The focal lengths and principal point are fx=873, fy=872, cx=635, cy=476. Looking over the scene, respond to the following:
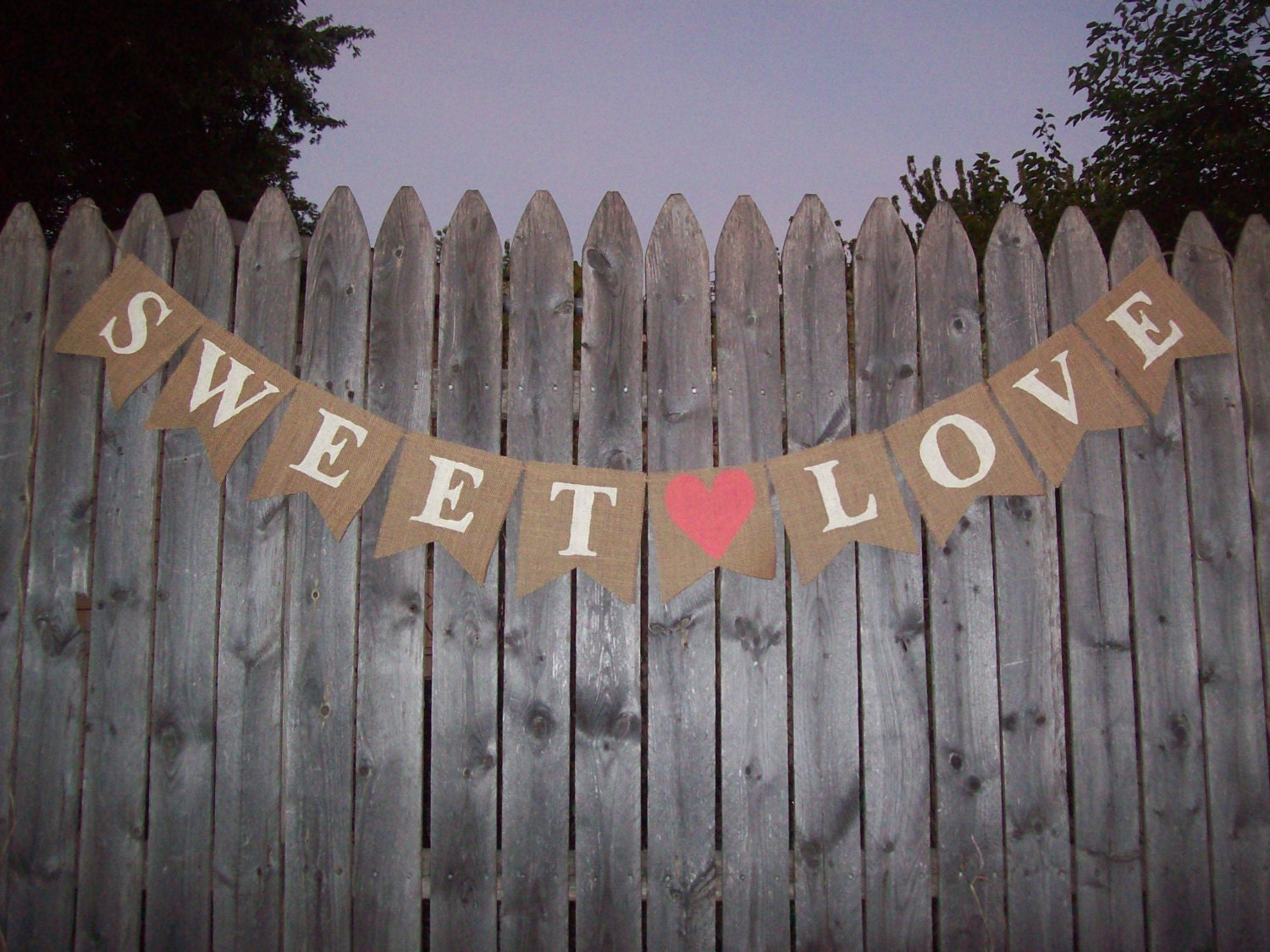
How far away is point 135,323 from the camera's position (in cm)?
219

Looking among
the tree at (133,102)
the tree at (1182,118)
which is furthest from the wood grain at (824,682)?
the tree at (133,102)

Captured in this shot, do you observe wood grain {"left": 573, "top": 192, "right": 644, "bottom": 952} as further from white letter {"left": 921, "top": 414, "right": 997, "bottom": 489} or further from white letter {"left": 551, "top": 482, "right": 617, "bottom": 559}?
white letter {"left": 921, "top": 414, "right": 997, "bottom": 489}

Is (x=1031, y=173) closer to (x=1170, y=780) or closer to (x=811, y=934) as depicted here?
(x=1170, y=780)

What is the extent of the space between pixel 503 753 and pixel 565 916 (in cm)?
40

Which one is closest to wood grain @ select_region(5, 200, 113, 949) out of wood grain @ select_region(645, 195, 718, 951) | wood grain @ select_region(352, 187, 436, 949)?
wood grain @ select_region(352, 187, 436, 949)

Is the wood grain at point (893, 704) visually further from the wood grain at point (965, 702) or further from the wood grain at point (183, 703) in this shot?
the wood grain at point (183, 703)

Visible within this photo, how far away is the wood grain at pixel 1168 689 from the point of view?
2059 millimetres

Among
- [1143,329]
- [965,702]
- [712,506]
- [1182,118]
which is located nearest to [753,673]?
[712,506]

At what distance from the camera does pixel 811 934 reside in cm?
203

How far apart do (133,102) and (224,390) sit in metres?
7.16

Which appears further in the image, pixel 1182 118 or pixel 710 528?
pixel 1182 118

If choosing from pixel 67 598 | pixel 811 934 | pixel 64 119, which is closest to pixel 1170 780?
pixel 811 934

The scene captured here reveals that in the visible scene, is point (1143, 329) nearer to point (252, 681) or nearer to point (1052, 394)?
point (1052, 394)

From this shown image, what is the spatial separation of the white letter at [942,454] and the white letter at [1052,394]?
16 centimetres
